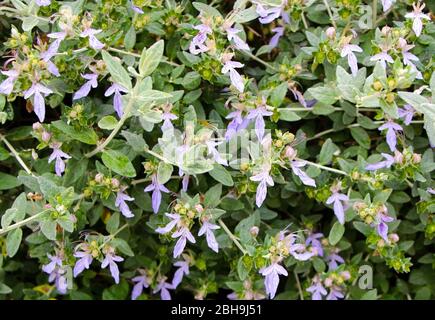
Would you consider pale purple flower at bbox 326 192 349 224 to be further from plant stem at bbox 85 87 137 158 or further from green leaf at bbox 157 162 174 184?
plant stem at bbox 85 87 137 158

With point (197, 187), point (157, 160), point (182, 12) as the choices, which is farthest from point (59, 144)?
point (182, 12)

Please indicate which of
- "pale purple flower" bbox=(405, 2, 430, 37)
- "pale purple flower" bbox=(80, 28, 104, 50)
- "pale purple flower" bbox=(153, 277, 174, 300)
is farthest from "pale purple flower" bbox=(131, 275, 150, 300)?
"pale purple flower" bbox=(405, 2, 430, 37)

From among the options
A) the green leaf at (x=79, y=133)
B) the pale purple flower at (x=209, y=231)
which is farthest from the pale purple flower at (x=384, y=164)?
the green leaf at (x=79, y=133)

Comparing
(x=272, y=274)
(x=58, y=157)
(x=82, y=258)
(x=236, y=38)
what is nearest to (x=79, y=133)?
(x=58, y=157)

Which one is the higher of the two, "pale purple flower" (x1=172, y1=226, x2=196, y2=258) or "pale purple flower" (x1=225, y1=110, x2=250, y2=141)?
"pale purple flower" (x1=225, y1=110, x2=250, y2=141)

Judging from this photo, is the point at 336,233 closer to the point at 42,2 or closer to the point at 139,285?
the point at 139,285

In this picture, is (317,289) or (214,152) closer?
(214,152)

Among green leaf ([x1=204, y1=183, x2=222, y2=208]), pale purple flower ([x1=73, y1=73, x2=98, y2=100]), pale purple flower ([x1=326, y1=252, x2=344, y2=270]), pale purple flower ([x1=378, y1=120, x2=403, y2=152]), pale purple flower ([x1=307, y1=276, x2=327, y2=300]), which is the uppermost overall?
pale purple flower ([x1=73, y1=73, x2=98, y2=100])
